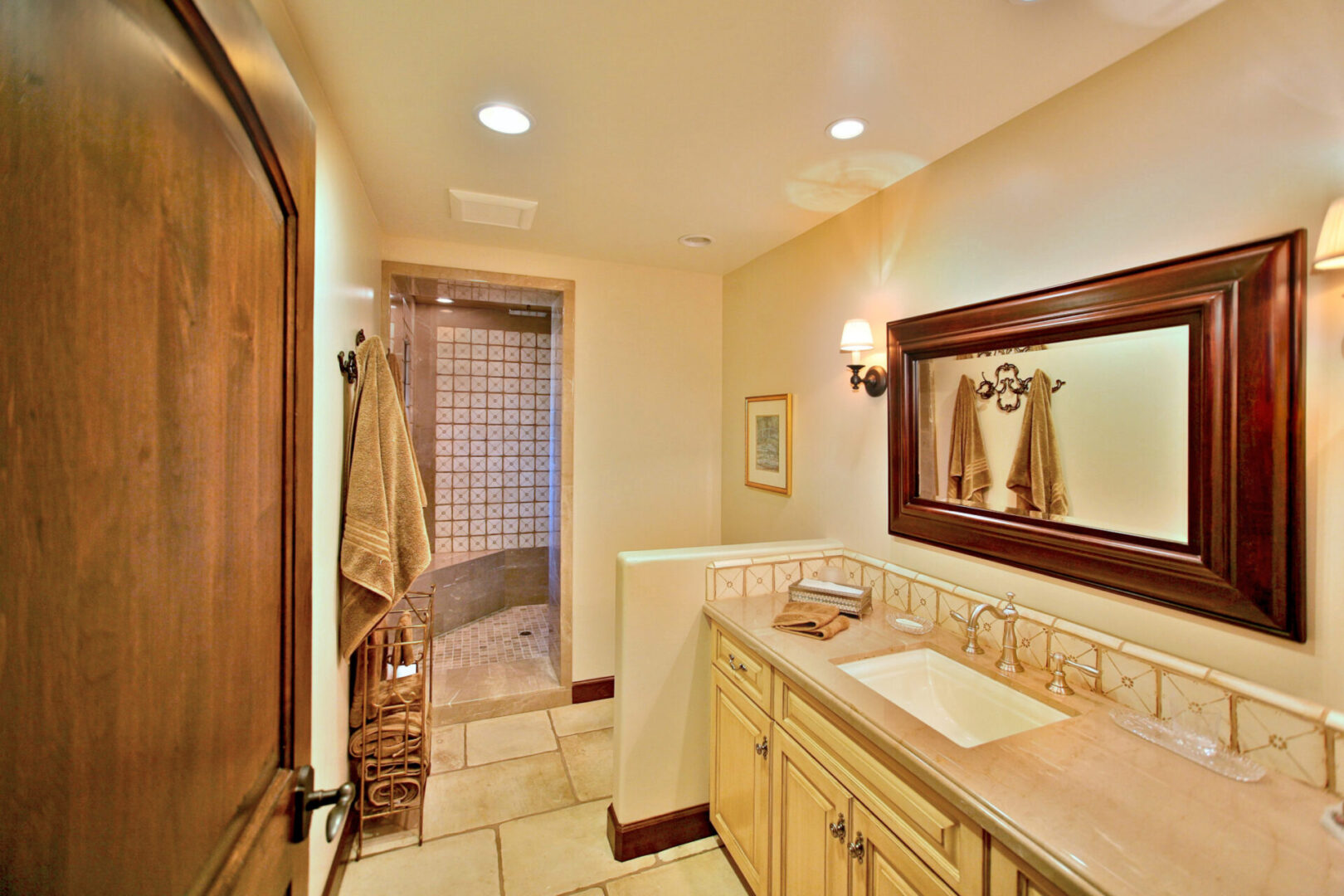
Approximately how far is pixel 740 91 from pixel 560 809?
2.71 metres

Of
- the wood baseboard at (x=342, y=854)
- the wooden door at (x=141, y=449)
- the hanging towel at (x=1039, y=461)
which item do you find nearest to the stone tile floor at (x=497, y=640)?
the wood baseboard at (x=342, y=854)

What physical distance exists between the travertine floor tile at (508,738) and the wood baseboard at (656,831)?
2.28ft

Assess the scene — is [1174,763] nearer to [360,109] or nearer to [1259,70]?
[1259,70]

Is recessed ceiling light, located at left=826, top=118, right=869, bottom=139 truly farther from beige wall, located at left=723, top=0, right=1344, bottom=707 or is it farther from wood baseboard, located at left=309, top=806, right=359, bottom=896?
wood baseboard, located at left=309, top=806, right=359, bottom=896

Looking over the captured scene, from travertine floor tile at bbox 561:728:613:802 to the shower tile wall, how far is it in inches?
81.4

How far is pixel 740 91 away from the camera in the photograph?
1558mm

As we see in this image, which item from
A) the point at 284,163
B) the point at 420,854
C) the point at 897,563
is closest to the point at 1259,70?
the point at 897,563

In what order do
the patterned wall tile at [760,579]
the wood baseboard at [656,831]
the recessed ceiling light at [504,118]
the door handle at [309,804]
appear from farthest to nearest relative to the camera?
the patterned wall tile at [760,579]
the wood baseboard at [656,831]
the recessed ceiling light at [504,118]
the door handle at [309,804]

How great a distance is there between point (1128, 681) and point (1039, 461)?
1.94 feet

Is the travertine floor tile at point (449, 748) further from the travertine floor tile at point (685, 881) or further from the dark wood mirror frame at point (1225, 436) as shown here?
the dark wood mirror frame at point (1225, 436)

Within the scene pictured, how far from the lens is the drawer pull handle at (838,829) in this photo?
1341 mm

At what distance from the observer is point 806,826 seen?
1.49m

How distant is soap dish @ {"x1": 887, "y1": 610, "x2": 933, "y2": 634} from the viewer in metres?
1.80

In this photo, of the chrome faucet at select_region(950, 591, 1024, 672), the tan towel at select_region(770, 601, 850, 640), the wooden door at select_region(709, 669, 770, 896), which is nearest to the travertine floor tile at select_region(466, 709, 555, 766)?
the wooden door at select_region(709, 669, 770, 896)
